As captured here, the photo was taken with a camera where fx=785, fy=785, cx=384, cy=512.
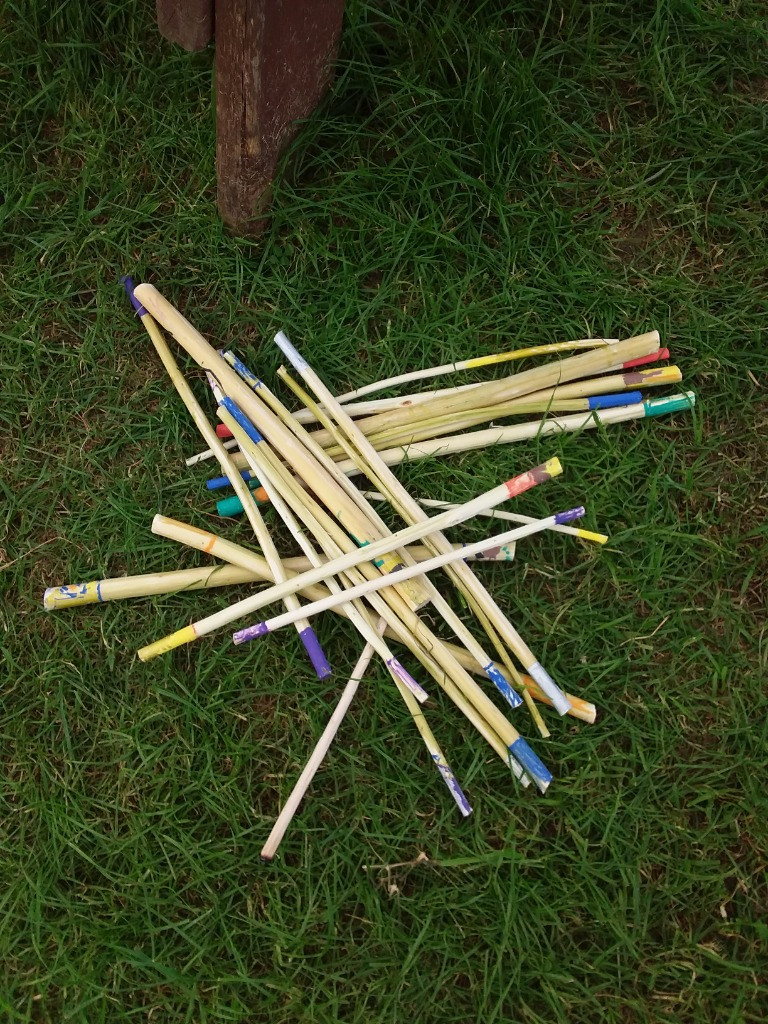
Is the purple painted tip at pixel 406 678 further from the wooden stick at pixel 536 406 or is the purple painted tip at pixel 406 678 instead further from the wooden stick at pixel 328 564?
the wooden stick at pixel 536 406

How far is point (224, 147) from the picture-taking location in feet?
6.33

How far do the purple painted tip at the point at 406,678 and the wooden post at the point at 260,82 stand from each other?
121 centimetres

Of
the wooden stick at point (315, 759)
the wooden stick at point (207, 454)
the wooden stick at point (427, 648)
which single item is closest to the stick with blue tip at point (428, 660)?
the wooden stick at point (427, 648)

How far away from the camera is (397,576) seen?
5.77 ft

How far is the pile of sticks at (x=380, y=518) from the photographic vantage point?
1.80m

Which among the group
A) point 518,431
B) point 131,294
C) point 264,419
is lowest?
point 518,431

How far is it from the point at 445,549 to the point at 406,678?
0.31 metres

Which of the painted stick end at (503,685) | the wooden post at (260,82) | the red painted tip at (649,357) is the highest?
the wooden post at (260,82)

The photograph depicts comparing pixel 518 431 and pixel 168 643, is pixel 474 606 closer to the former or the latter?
pixel 518 431

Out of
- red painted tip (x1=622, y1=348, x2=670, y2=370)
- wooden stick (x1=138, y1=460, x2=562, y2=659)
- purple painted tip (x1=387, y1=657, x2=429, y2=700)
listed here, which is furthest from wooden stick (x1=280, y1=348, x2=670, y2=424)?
purple painted tip (x1=387, y1=657, x2=429, y2=700)

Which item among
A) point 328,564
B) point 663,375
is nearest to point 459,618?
point 328,564

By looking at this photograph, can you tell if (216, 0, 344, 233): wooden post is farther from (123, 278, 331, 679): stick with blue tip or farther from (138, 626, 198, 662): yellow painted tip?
(138, 626, 198, 662): yellow painted tip

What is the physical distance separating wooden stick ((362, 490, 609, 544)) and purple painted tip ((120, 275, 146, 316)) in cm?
75

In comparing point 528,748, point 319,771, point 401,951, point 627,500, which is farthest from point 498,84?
point 401,951
